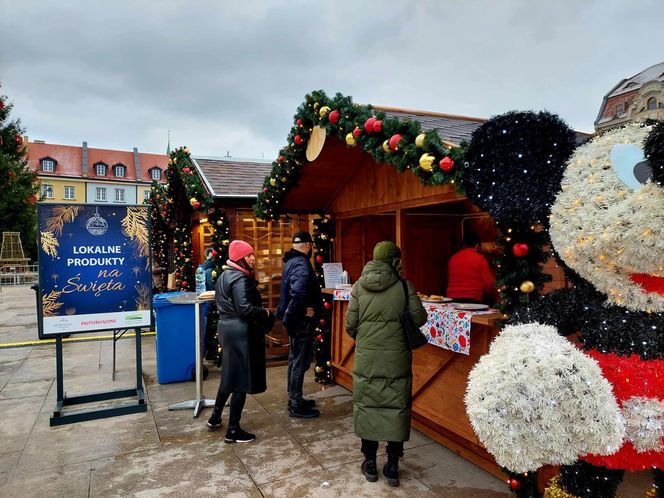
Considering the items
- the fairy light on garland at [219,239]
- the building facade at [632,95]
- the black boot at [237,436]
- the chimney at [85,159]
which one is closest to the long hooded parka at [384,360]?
the black boot at [237,436]

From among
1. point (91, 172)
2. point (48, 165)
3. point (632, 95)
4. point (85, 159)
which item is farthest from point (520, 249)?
point (85, 159)

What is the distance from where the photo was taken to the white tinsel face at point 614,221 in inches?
68.8

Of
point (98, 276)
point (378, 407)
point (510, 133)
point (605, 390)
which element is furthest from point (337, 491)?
point (98, 276)

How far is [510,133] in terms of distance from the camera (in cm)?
229

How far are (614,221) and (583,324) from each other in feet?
2.08

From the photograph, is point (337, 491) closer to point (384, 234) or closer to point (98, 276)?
point (98, 276)

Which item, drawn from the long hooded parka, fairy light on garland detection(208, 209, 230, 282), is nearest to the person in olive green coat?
the long hooded parka

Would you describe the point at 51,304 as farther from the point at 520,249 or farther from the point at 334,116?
the point at 520,249

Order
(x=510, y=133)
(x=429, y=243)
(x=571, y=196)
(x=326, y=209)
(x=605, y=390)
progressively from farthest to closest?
1. (x=429, y=243)
2. (x=326, y=209)
3. (x=510, y=133)
4. (x=571, y=196)
5. (x=605, y=390)

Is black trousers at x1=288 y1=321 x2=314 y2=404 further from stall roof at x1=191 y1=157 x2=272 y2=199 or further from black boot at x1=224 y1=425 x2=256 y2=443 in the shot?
stall roof at x1=191 y1=157 x2=272 y2=199

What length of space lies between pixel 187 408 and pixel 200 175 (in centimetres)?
372

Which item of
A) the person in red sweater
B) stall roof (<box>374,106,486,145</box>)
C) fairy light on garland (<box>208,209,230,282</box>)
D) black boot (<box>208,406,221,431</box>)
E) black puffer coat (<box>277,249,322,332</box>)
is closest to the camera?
stall roof (<box>374,106,486,145</box>)

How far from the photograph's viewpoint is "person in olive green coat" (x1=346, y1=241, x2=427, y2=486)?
122 inches

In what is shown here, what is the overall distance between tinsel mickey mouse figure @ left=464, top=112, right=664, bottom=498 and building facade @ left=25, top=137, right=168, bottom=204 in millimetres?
44913
